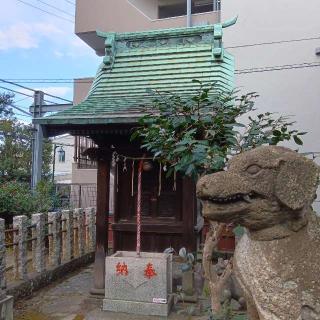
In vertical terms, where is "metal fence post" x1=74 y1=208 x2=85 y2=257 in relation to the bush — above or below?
below

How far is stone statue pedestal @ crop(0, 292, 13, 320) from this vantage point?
5.32 meters

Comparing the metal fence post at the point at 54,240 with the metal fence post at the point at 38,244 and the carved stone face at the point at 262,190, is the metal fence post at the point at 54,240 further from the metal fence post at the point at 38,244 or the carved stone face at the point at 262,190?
the carved stone face at the point at 262,190

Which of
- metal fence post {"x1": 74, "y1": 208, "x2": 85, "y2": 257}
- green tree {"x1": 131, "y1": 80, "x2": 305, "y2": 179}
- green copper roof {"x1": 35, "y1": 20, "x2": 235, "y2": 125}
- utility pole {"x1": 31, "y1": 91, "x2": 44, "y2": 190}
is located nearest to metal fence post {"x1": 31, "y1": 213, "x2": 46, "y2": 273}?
metal fence post {"x1": 74, "y1": 208, "x2": 85, "y2": 257}

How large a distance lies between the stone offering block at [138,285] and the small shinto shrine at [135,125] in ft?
0.39

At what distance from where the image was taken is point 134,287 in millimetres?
5762

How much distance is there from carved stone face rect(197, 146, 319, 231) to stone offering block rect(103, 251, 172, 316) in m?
3.63

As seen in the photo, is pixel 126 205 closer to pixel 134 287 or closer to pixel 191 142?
pixel 134 287

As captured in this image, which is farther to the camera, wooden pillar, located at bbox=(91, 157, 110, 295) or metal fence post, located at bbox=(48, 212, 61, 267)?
metal fence post, located at bbox=(48, 212, 61, 267)

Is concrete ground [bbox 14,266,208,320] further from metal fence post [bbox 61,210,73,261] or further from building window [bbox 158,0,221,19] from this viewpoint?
building window [bbox 158,0,221,19]

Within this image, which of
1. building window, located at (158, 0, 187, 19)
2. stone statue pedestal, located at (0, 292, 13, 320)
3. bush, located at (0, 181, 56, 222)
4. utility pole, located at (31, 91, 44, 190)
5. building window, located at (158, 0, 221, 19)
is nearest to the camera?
stone statue pedestal, located at (0, 292, 13, 320)

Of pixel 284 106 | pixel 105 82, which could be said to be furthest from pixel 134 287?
pixel 284 106

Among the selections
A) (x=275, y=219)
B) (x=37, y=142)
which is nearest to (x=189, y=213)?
(x=275, y=219)

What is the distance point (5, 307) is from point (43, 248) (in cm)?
229

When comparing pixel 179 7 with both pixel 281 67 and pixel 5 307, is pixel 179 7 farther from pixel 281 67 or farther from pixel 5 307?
pixel 5 307
